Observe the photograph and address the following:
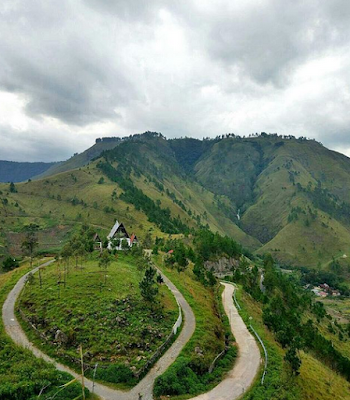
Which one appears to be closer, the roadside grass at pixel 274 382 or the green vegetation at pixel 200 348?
the green vegetation at pixel 200 348

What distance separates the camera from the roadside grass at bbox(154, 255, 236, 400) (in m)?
31.0

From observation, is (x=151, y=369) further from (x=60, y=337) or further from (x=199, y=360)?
(x=60, y=337)

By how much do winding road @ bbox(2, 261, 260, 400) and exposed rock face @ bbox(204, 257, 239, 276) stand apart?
58.5 m

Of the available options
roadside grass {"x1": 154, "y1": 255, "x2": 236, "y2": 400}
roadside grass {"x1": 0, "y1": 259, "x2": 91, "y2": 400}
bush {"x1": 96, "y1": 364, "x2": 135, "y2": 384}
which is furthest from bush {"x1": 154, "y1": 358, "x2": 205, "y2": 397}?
roadside grass {"x1": 0, "y1": 259, "x2": 91, "y2": 400}

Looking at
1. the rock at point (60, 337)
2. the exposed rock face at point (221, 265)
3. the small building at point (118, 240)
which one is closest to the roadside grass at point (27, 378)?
the rock at point (60, 337)

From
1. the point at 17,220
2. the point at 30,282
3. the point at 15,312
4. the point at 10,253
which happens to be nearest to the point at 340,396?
the point at 15,312

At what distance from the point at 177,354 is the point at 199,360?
2848 mm

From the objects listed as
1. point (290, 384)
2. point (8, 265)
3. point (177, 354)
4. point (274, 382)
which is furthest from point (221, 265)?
point (274, 382)

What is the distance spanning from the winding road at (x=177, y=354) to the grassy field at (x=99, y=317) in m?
1.56

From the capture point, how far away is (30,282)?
5928 centimetres

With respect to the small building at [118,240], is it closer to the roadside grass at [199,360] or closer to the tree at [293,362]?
the roadside grass at [199,360]

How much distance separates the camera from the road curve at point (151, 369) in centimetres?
2970

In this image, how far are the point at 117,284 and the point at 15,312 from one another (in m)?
17.6

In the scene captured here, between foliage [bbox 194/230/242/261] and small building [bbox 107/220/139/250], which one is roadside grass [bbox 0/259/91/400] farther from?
foliage [bbox 194/230/242/261]
